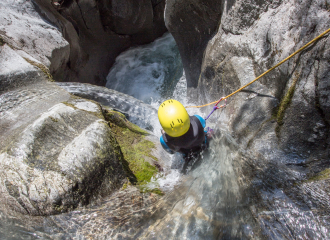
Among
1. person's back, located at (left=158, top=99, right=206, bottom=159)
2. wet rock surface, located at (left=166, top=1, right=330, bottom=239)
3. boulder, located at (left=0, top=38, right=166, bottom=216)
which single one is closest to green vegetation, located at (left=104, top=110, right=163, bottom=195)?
boulder, located at (left=0, top=38, right=166, bottom=216)

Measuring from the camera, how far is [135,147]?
345 cm

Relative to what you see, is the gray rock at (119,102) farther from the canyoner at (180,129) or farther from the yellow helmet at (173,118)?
the yellow helmet at (173,118)

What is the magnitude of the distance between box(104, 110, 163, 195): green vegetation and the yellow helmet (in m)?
0.90

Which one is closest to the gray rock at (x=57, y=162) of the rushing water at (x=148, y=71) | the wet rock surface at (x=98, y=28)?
the wet rock surface at (x=98, y=28)

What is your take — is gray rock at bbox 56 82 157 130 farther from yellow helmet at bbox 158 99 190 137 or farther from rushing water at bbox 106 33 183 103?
rushing water at bbox 106 33 183 103

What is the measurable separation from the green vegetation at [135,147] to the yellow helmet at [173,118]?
90 centimetres

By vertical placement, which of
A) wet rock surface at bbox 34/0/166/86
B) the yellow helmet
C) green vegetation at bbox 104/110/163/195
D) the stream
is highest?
wet rock surface at bbox 34/0/166/86

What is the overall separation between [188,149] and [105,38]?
5.90m

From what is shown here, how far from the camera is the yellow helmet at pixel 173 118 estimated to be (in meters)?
2.44

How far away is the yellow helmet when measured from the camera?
244 cm

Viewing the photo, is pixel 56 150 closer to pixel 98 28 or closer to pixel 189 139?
pixel 189 139

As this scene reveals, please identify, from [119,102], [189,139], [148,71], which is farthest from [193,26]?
[148,71]

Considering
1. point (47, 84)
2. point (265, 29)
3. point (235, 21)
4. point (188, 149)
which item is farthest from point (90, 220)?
point (235, 21)

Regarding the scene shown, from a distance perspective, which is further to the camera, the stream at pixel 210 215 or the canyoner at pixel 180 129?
the canyoner at pixel 180 129
